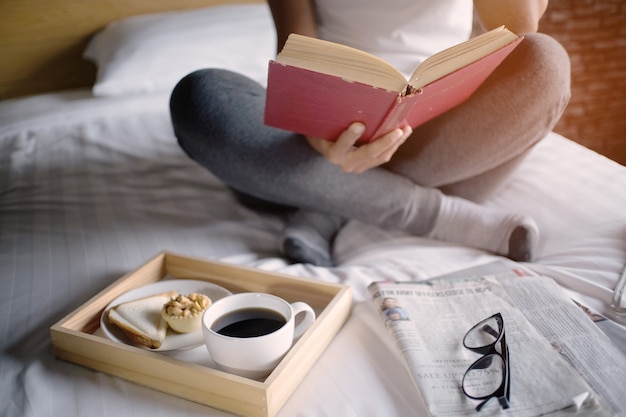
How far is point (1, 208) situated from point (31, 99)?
2.00 ft

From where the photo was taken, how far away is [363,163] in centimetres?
90

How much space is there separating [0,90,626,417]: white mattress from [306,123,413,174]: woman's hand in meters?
0.16

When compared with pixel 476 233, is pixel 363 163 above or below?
above

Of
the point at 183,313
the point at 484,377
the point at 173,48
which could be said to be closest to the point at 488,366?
the point at 484,377

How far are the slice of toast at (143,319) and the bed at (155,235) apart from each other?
54mm

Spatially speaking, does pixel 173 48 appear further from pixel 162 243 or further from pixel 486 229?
pixel 486 229

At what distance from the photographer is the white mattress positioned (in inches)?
25.9

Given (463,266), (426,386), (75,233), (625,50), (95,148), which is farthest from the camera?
(625,50)

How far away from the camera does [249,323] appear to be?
66 cm

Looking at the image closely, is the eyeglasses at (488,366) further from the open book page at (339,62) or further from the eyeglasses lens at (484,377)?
the open book page at (339,62)

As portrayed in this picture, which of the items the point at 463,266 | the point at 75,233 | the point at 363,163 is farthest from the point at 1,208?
the point at 463,266

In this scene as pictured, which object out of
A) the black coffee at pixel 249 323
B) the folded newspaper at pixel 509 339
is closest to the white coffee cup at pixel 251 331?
the black coffee at pixel 249 323

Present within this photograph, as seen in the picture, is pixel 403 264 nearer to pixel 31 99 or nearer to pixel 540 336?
pixel 540 336

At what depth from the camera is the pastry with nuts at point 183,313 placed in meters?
0.69
